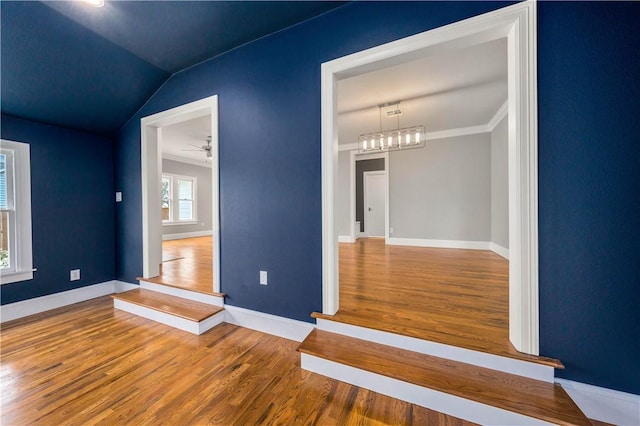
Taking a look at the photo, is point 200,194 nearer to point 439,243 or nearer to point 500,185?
point 439,243

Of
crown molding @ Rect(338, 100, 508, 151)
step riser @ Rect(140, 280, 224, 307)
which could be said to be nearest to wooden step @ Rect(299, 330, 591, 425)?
step riser @ Rect(140, 280, 224, 307)

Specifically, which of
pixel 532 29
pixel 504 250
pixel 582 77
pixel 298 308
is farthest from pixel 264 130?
pixel 504 250

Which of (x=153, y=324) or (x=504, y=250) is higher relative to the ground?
(x=504, y=250)

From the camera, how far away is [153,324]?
2.51m

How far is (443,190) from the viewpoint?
5199mm

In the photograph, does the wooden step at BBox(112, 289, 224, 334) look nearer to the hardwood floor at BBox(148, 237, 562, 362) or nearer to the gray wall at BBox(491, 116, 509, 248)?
the hardwood floor at BBox(148, 237, 562, 362)

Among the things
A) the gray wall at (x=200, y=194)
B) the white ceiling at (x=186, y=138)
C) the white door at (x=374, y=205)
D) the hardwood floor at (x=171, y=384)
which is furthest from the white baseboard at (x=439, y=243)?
the gray wall at (x=200, y=194)

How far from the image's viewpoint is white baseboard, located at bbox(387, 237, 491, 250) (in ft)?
16.2

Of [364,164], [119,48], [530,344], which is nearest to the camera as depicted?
[530,344]

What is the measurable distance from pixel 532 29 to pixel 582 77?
40cm

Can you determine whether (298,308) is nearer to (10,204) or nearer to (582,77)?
(582,77)

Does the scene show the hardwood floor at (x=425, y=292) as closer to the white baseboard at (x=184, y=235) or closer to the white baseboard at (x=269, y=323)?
the white baseboard at (x=269, y=323)

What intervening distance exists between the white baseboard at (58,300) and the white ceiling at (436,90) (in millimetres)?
4185

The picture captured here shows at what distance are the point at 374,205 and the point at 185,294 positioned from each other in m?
5.76
